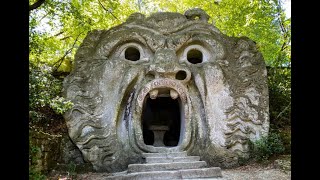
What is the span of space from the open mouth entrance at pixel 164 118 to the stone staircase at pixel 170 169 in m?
2.78

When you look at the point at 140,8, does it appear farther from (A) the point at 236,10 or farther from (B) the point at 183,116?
(B) the point at 183,116

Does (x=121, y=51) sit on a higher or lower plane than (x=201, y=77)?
higher

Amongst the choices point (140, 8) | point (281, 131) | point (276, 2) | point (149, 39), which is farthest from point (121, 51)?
point (140, 8)

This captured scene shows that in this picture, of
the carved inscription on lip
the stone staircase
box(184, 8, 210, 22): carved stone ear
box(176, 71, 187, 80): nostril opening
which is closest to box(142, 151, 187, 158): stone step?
the stone staircase

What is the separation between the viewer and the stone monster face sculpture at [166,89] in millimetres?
7332

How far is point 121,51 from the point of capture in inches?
321

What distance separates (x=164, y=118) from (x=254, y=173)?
462 centimetres

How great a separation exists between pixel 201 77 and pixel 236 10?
5003 millimetres

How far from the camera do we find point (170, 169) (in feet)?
20.8

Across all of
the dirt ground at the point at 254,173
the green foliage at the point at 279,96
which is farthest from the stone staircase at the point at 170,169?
the green foliage at the point at 279,96

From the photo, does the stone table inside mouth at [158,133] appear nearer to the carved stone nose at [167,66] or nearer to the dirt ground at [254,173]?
the carved stone nose at [167,66]

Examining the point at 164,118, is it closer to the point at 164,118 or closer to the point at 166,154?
the point at 164,118

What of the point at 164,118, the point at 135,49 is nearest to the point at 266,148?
the point at 164,118

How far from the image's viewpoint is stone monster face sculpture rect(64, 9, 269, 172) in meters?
7.33
